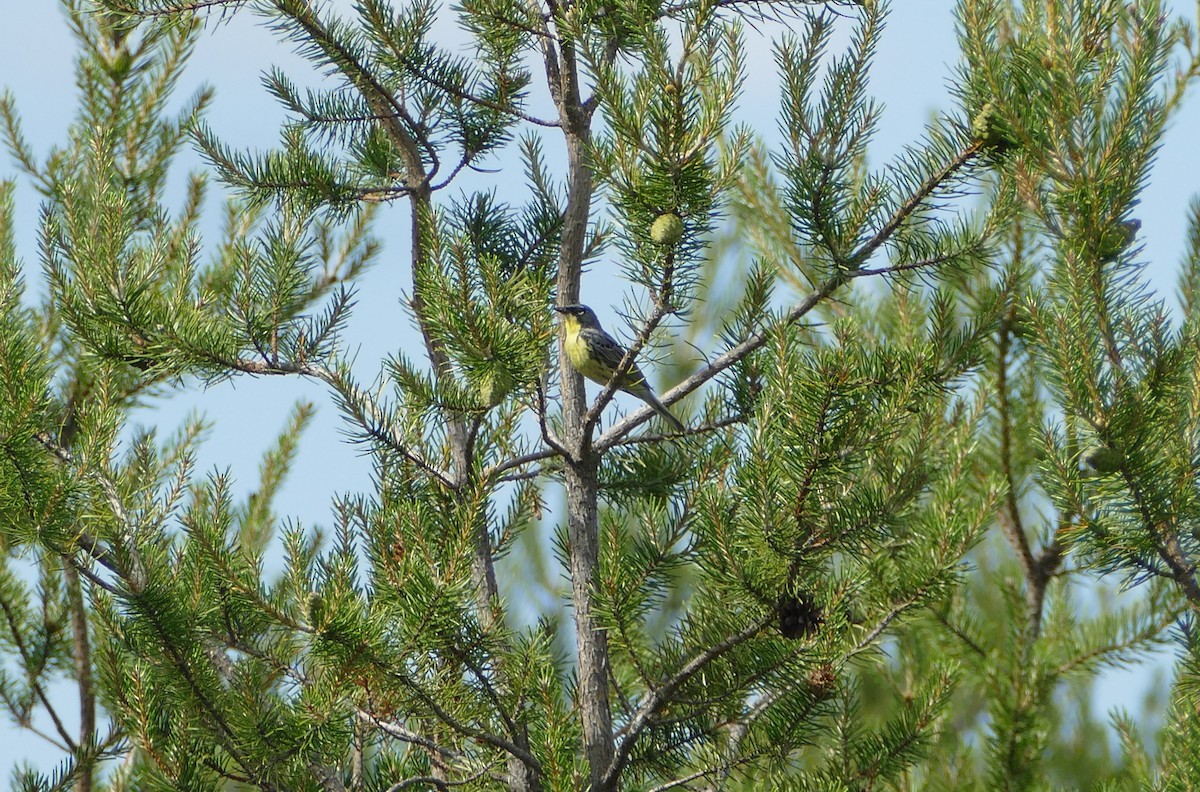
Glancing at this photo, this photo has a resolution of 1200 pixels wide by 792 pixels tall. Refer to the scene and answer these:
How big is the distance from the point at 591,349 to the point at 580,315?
232 mm

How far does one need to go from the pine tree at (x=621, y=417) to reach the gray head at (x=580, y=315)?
32 millimetres

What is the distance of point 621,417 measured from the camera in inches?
106

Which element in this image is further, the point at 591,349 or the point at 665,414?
the point at 591,349

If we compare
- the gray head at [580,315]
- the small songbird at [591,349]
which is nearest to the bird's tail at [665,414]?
the small songbird at [591,349]

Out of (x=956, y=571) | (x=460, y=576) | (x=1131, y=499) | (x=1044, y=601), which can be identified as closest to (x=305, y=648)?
(x=460, y=576)

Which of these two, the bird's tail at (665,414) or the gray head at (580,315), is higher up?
the gray head at (580,315)

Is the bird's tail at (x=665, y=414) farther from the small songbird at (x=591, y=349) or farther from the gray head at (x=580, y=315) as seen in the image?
the gray head at (x=580, y=315)

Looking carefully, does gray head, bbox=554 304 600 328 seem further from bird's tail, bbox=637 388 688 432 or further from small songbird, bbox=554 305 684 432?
bird's tail, bbox=637 388 688 432

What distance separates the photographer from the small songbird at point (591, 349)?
2496mm

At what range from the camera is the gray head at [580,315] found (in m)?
2.48

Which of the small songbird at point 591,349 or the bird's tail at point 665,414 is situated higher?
the small songbird at point 591,349

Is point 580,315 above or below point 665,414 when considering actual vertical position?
above

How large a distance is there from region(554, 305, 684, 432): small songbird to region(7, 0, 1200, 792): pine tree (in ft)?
0.12

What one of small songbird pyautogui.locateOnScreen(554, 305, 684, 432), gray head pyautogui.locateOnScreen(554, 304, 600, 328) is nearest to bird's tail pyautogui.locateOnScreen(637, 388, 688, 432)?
small songbird pyautogui.locateOnScreen(554, 305, 684, 432)
